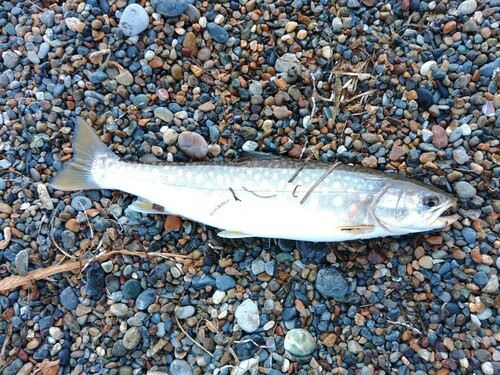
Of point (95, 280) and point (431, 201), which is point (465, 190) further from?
point (95, 280)

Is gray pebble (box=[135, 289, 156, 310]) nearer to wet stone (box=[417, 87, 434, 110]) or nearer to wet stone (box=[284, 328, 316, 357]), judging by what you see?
wet stone (box=[284, 328, 316, 357])

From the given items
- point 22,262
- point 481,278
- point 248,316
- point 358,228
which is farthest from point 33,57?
point 481,278

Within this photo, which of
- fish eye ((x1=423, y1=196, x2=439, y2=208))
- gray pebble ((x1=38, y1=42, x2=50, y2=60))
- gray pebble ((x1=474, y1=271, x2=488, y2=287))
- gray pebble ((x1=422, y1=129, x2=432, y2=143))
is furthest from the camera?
gray pebble ((x1=38, y1=42, x2=50, y2=60))

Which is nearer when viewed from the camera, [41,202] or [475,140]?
[475,140]

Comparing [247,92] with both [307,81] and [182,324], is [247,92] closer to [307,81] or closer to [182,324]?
[307,81]

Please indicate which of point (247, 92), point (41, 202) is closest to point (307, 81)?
point (247, 92)

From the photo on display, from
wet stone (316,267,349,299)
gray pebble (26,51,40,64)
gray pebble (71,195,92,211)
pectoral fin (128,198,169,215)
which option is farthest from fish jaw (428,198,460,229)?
gray pebble (26,51,40,64)
